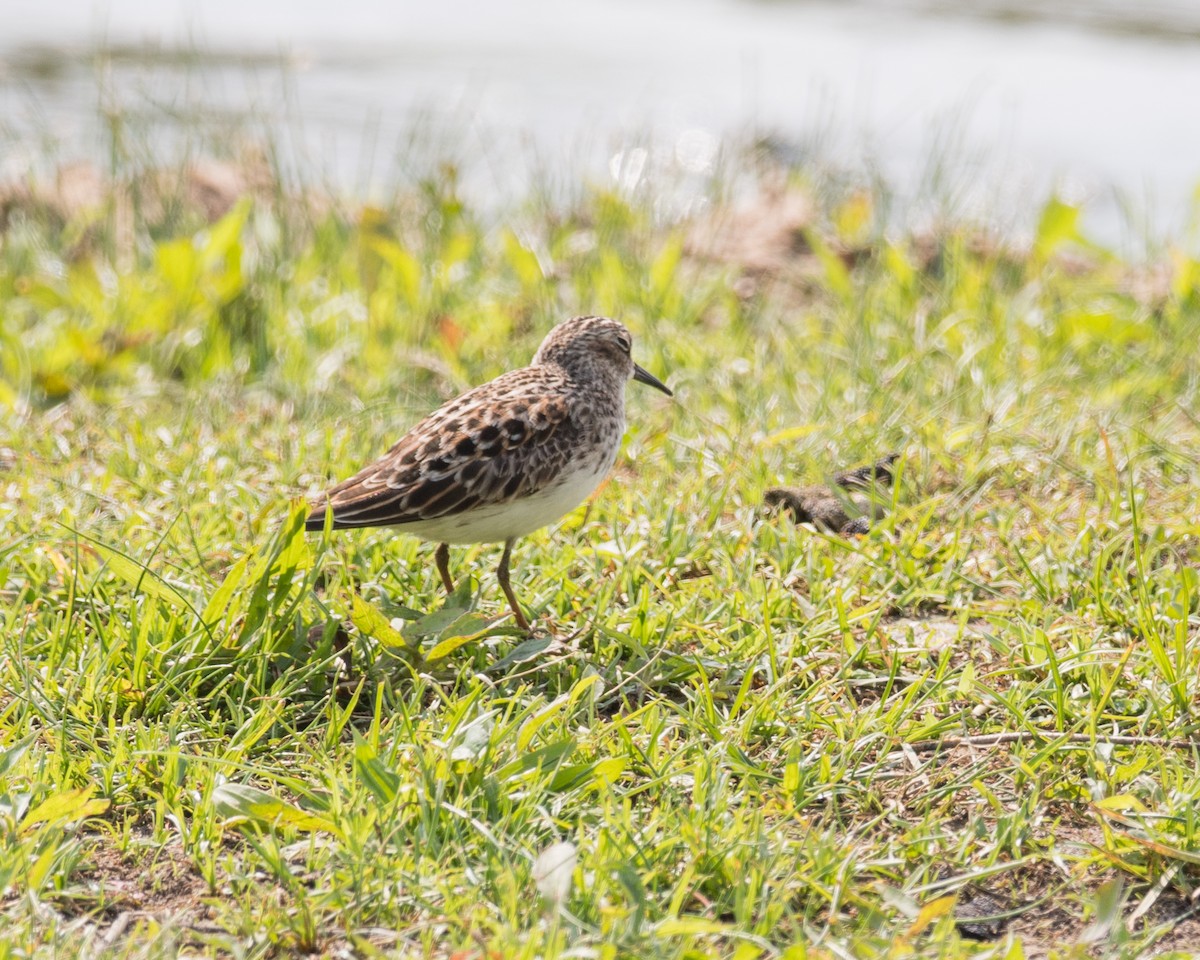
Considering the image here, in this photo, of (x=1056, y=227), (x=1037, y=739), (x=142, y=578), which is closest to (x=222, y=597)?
(x=142, y=578)

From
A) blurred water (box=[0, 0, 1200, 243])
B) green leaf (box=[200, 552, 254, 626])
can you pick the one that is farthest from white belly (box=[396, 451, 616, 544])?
blurred water (box=[0, 0, 1200, 243])

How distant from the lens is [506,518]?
15.8 ft

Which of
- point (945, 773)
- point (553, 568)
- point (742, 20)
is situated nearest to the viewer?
point (945, 773)

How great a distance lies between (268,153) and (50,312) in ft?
7.41

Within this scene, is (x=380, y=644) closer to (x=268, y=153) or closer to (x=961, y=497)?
(x=961, y=497)

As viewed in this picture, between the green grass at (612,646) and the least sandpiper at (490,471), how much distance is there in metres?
0.27

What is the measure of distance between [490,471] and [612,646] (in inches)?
27.1

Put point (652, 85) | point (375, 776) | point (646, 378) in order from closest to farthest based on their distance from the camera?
point (375, 776), point (646, 378), point (652, 85)

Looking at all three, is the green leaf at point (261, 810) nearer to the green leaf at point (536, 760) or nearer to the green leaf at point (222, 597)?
the green leaf at point (536, 760)

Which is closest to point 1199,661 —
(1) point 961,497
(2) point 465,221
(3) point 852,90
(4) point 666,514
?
(1) point 961,497

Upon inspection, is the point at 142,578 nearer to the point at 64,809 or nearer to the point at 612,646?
the point at 64,809

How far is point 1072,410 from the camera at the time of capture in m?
6.67

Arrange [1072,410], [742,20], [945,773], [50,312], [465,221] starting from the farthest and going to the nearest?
[742,20] → [465,221] → [50,312] → [1072,410] → [945,773]

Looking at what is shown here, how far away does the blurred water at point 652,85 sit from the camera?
10586mm
